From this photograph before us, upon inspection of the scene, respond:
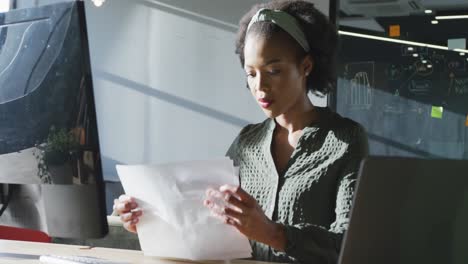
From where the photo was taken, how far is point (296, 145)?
1.46 metres

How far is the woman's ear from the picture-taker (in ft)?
4.88

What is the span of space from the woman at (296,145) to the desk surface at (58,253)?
0.07m

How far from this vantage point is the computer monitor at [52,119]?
938mm

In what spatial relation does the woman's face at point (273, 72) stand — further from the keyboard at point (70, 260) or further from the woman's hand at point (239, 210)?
the keyboard at point (70, 260)

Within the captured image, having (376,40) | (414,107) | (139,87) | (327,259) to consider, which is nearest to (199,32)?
(139,87)

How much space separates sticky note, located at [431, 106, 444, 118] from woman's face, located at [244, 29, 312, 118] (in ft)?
10.3

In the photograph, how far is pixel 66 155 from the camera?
96cm

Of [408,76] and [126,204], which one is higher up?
[408,76]

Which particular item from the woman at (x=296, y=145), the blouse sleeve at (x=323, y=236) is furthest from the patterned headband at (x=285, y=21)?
the blouse sleeve at (x=323, y=236)

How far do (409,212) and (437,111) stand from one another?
12.3 feet

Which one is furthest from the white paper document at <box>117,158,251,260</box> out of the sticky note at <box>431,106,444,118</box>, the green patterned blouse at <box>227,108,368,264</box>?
the sticky note at <box>431,106,444,118</box>

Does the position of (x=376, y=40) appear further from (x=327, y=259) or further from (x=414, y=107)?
(x=327, y=259)

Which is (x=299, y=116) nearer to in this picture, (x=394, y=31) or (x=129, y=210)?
(x=129, y=210)

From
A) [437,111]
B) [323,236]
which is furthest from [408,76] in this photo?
[323,236]
